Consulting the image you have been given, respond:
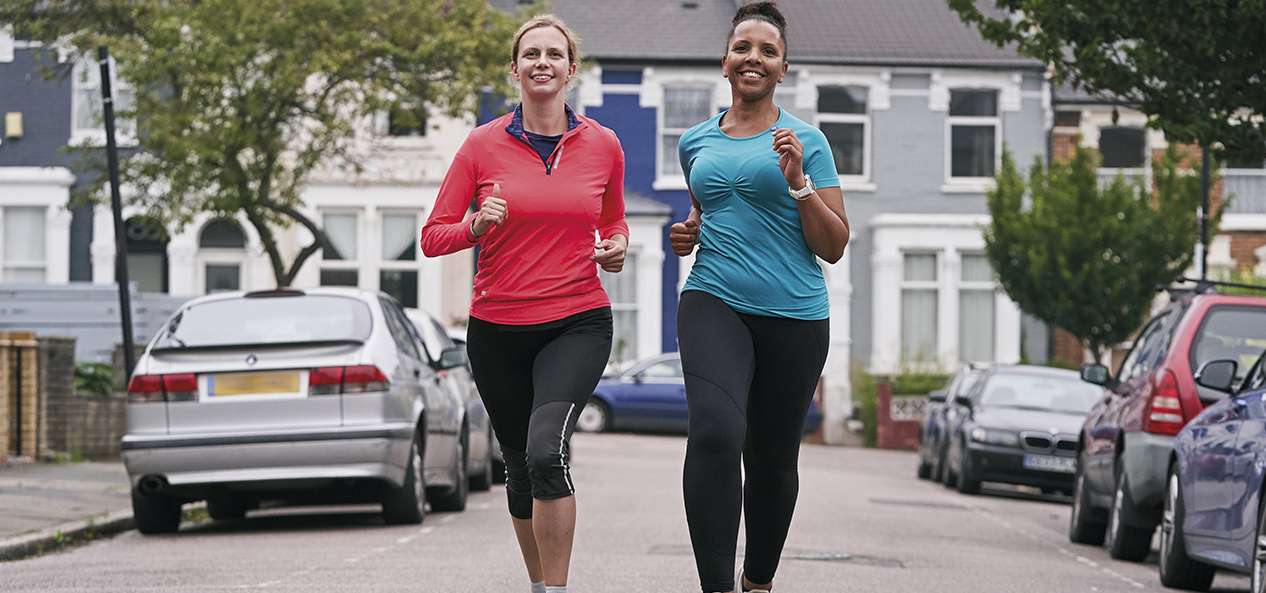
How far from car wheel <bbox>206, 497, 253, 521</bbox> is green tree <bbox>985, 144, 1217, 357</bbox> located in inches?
715

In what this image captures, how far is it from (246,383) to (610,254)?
17.8 feet

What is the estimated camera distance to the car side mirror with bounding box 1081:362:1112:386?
1180 centimetres

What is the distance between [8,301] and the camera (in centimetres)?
2309

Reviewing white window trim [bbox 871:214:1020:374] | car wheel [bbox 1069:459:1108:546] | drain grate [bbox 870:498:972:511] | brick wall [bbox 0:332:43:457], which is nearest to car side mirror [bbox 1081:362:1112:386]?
car wheel [bbox 1069:459:1108:546]

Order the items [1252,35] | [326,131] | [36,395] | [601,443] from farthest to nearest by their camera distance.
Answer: [601,443] → [326,131] → [36,395] → [1252,35]

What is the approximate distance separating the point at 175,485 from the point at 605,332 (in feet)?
18.0

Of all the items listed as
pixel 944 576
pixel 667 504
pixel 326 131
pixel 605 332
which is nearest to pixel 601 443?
pixel 326 131

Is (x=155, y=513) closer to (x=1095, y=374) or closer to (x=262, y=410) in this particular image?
(x=262, y=410)

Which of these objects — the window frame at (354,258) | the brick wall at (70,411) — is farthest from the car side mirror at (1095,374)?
the window frame at (354,258)

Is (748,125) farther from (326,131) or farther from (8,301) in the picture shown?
(8,301)

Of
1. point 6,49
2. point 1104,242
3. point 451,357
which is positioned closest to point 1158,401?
point 451,357

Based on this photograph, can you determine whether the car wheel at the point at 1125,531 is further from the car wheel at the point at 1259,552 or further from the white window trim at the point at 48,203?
the white window trim at the point at 48,203

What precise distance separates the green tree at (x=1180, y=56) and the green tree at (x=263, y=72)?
34.0 feet

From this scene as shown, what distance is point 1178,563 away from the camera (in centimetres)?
894
